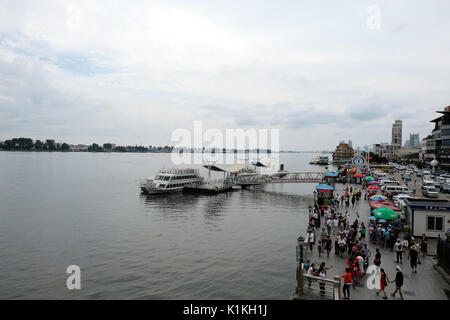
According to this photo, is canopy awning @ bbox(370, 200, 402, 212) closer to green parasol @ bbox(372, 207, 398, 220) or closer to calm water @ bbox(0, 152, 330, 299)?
green parasol @ bbox(372, 207, 398, 220)

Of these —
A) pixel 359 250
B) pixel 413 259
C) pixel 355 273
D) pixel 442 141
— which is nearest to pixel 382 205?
pixel 359 250

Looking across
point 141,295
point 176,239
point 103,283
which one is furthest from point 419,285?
point 176,239

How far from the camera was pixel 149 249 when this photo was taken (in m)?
24.2

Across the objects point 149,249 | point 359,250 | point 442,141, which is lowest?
point 149,249

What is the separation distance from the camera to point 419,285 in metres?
12.9

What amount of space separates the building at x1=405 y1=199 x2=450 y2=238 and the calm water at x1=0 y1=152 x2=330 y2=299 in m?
8.20

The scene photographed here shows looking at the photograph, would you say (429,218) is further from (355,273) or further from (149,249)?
(149,249)

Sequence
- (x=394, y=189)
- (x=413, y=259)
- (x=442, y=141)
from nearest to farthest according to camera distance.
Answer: (x=413, y=259) < (x=394, y=189) < (x=442, y=141)

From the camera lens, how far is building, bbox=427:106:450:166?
269 feet

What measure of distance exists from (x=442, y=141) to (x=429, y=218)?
8176cm
